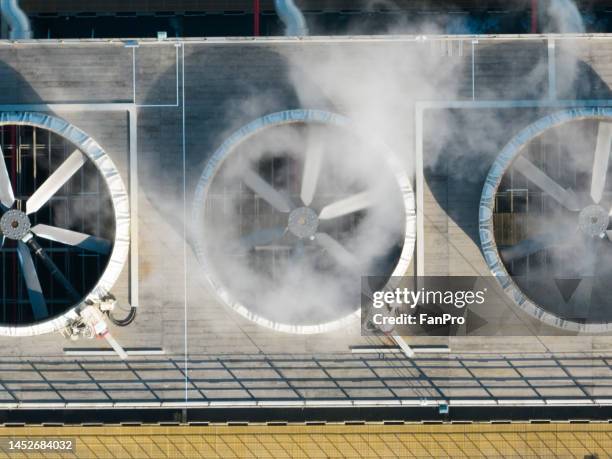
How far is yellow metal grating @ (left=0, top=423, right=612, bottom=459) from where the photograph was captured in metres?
32.0

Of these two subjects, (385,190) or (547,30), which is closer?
(385,190)

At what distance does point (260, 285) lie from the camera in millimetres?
29188

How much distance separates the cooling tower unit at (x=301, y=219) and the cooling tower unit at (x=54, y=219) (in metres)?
4.37

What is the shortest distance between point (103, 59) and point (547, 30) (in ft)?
72.1

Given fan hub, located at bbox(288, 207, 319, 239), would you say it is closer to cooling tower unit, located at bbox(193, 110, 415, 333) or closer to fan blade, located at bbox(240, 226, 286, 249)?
cooling tower unit, located at bbox(193, 110, 415, 333)

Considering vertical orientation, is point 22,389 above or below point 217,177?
below

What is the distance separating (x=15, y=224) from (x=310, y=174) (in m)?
13.0

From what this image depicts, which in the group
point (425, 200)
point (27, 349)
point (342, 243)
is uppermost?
point (425, 200)

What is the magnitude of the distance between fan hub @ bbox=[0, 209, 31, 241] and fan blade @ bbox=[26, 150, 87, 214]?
1.39 feet

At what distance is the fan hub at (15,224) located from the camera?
2845 cm

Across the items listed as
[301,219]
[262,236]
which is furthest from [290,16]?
[262,236]

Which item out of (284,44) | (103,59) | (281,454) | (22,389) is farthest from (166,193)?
(281,454)

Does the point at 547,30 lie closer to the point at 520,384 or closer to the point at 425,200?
the point at 425,200

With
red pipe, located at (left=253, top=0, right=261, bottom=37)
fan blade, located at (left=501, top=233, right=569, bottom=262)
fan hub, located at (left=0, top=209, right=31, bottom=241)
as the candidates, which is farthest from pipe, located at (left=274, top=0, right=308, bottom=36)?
fan hub, located at (left=0, top=209, right=31, bottom=241)
